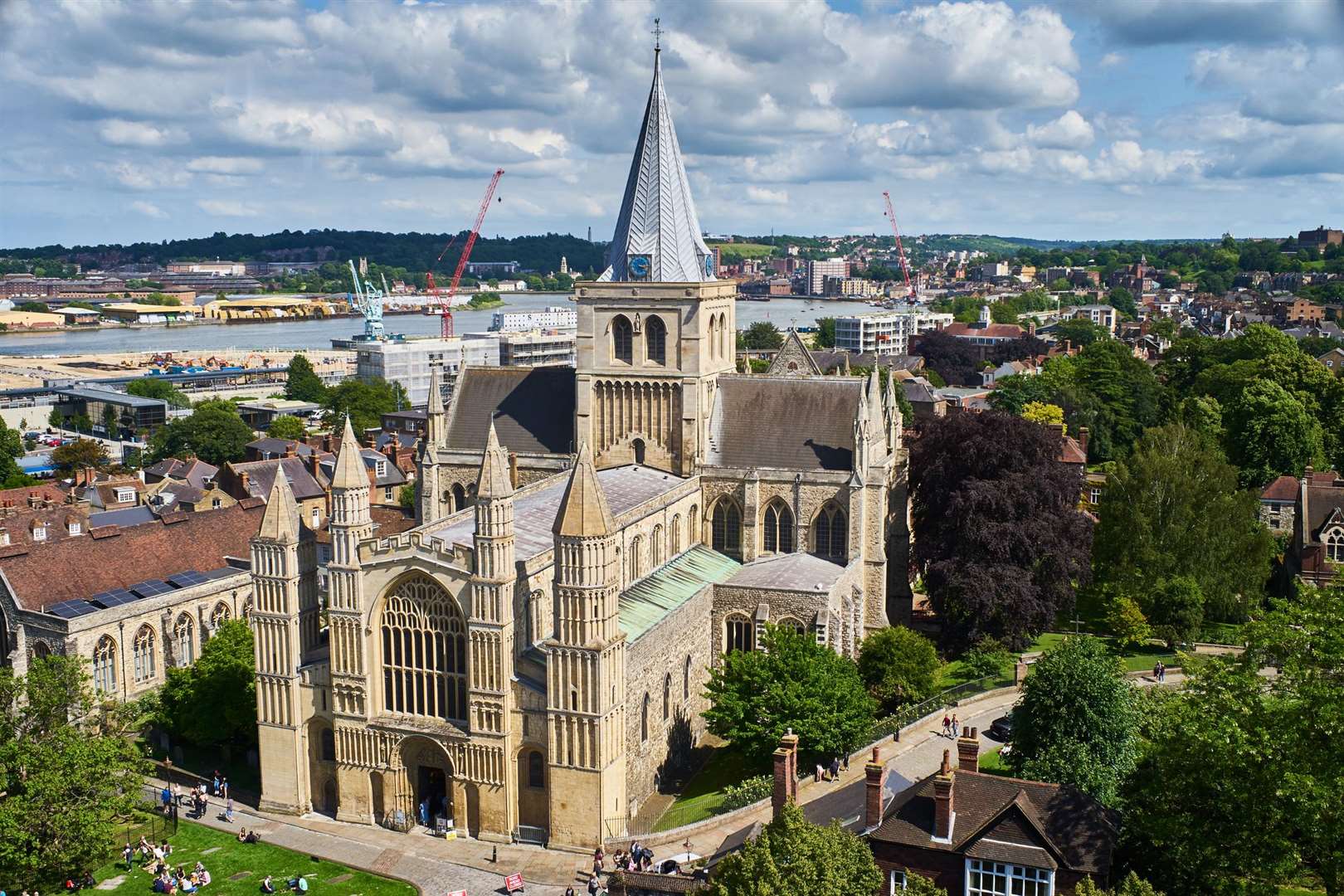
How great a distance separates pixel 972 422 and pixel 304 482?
4102 centimetres

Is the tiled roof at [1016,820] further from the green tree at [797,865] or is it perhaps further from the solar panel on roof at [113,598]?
the solar panel on roof at [113,598]

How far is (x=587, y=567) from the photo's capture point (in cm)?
3647

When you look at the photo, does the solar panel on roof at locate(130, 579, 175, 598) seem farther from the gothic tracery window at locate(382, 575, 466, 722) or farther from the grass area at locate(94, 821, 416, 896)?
the gothic tracery window at locate(382, 575, 466, 722)

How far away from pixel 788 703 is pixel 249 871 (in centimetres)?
1742

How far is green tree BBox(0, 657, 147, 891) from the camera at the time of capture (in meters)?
32.7

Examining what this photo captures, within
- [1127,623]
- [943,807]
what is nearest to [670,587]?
[943,807]

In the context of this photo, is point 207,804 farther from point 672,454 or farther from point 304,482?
point 304,482

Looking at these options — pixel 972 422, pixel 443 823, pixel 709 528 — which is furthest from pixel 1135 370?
pixel 443 823

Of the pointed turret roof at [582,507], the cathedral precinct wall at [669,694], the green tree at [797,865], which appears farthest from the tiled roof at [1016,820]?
the pointed turret roof at [582,507]

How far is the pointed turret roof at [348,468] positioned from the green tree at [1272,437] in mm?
57786

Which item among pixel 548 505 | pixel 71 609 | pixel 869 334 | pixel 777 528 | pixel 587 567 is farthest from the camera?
pixel 869 334

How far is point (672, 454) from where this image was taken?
174 ft

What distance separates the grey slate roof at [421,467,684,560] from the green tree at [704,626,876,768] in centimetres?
776

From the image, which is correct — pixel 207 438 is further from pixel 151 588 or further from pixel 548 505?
pixel 548 505
